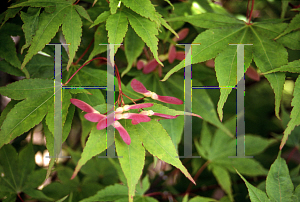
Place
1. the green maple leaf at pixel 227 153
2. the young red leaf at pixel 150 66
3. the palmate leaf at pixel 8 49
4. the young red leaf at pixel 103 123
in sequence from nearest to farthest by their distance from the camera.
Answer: the young red leaf at pixel 103 123 → the palmate leaf at pixel 8 49 → the young red leaf at pixel 150 66 → the green maple leaf at pixel 227 153

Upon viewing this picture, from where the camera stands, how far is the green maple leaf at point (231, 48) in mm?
576

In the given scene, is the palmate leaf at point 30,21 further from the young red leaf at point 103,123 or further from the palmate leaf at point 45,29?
the young red leaf at point 103,123

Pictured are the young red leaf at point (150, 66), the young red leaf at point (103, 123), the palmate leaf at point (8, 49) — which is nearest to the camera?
the young red leaf at point (103, 123)

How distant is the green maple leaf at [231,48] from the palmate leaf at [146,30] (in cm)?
7

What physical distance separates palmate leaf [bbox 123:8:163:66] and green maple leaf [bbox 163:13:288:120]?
0.07 meters

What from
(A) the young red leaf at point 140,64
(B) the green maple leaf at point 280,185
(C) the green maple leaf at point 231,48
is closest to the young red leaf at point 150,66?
(A) the young red leaf at point 140,64

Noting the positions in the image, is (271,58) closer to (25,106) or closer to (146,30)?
(146,30)

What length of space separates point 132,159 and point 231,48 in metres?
0.37

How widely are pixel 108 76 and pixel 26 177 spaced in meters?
0.50

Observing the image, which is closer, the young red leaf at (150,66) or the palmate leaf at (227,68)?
the palmate leaf at (227,68)

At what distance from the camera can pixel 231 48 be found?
0.63 meters

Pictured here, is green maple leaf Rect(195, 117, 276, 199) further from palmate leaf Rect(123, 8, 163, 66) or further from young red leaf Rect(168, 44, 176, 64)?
palmate leaf Rect(123, 8, 163, 66)

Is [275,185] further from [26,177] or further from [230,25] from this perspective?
[26,177]

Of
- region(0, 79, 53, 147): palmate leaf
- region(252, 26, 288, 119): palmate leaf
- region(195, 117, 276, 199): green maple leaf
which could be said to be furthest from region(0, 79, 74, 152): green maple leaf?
region(195, 117, 276, 199): green maple leaf
